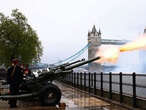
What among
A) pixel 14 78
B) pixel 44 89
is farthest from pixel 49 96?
pixel 14 78

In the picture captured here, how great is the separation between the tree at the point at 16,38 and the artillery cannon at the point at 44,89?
24286 millimetres

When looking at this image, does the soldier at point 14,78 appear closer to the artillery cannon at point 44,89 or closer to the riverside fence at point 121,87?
the artillery cannon at point 44,89

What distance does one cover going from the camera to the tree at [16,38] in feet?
123

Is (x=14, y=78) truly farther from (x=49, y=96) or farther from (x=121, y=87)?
(x=121, y=87)

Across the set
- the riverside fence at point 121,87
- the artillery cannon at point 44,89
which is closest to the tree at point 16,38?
the riverside fence at point 121,87

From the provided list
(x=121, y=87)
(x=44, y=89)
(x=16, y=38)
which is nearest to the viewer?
(x=44, y=89)

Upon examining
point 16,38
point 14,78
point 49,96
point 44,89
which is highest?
point 16,38

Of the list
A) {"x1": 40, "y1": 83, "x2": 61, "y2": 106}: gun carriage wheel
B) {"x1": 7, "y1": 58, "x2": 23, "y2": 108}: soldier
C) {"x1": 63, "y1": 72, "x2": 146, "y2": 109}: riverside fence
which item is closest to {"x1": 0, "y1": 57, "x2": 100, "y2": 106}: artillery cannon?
{"x1": 40, "y1": 83, "x2": 61, "y2": 106}: gun carriage wheel

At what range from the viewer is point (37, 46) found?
43094 millimetres

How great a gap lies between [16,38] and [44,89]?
87.2ft

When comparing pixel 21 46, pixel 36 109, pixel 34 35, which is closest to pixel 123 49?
pixel 36 109

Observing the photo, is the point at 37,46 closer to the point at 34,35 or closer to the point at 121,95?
the point at 34,35

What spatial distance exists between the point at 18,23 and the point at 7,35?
215cm

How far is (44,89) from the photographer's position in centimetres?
1191
